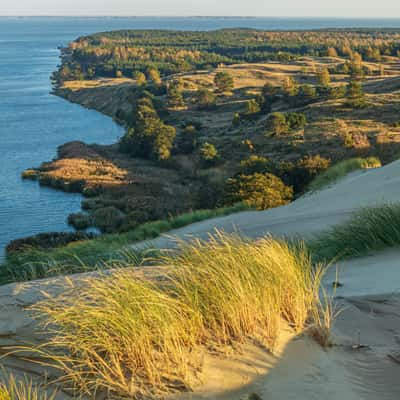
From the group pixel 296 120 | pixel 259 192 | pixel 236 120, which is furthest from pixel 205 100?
pixel 259 192

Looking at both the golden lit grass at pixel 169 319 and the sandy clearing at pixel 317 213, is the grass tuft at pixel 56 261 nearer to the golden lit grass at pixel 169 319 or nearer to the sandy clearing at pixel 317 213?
the sandy clearing at pixel 317 213

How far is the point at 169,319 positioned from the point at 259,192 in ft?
53.4

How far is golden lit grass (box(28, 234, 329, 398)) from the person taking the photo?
3.11m

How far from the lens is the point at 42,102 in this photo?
254ft

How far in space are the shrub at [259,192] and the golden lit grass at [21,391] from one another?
50.2ft

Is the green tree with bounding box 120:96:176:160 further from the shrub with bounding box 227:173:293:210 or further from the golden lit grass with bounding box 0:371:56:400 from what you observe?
the golden lit grass with bounding box 0:371:56:400

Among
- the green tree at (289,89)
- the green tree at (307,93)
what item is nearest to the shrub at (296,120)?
the green tree at (307,93)

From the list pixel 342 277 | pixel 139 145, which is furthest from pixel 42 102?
pixel 342 277

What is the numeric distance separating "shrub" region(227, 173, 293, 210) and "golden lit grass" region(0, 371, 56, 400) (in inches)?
603

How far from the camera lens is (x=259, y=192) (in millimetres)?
19469

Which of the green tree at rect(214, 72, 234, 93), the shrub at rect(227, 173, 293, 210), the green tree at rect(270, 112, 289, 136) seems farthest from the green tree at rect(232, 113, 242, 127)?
the shrub at rect(227, 173, 293, 210)

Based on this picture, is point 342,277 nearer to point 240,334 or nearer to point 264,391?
point 240,334

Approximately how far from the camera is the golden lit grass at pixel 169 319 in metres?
3.11

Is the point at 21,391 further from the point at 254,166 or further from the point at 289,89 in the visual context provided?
the point at 289,89
